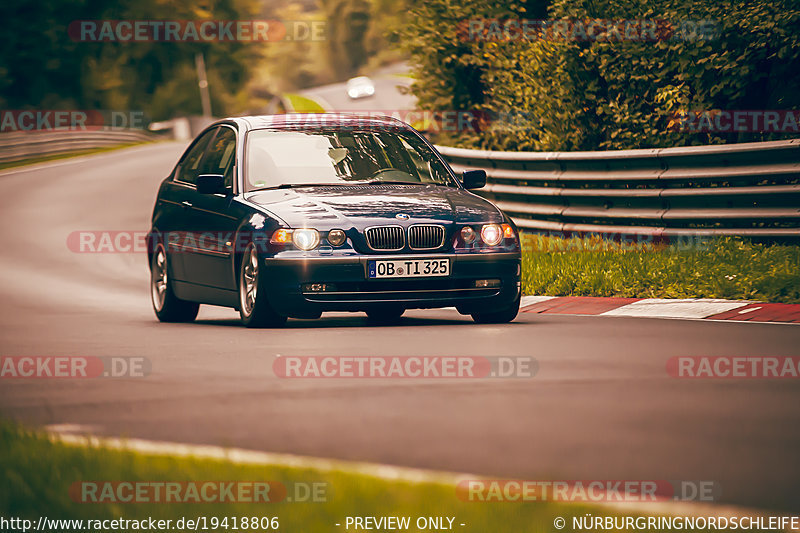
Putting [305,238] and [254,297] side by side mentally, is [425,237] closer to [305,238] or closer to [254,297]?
[305,238]

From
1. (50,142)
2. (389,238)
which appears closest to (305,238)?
(389,238)

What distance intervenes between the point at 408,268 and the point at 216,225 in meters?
1.85

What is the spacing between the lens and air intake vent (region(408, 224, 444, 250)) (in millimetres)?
10078

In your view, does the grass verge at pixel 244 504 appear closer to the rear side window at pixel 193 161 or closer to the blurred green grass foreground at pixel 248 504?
the blurred green grass foreground at pixel 248 504

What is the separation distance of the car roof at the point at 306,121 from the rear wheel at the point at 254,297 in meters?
1.57

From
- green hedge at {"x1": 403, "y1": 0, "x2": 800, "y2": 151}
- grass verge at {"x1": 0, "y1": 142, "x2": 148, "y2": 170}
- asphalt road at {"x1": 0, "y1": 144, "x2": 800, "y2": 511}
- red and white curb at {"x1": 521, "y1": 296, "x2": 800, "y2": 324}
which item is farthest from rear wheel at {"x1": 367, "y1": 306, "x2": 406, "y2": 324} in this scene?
grass verge at {"x1": 0, "y1": 142, "x2": 148, "y2": 170}

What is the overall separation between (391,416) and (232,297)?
462 cm

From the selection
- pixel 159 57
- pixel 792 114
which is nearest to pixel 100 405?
pixel 792 114

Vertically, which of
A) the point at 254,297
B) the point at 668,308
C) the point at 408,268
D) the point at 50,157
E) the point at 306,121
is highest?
the point at 306,121

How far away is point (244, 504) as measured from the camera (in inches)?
173

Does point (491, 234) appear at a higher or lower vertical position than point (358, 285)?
higher

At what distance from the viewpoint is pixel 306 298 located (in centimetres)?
995

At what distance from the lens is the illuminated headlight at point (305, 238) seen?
392 inches

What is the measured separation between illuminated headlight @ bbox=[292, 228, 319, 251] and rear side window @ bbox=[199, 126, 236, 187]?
1361 mm
